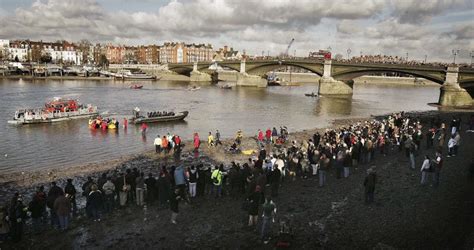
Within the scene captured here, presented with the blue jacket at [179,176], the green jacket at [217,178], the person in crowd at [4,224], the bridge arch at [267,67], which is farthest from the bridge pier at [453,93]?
the person in crowd at [4,224]

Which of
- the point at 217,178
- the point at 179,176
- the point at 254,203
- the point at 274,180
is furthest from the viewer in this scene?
the point at 274,180

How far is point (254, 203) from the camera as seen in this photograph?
1292 cm

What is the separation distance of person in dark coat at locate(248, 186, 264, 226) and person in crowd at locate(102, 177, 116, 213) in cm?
535

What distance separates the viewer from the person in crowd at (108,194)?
Answer: 47.8ft

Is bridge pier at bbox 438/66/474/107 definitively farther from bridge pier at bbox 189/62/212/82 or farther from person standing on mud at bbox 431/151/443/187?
bridge pier at bbox 189/62/212/82

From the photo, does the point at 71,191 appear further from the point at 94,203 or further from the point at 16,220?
the point at 16,220

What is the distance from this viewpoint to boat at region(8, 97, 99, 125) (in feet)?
133

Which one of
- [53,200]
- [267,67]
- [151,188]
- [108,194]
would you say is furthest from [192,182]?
[267,67]

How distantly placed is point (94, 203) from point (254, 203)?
230 inches

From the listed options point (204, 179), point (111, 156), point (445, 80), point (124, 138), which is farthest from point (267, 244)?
point (445, 80)

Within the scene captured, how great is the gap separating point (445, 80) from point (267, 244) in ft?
215

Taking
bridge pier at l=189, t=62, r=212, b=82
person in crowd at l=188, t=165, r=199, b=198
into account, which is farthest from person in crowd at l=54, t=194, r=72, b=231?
bridge pier at l=189, t=62, r=212, b=82

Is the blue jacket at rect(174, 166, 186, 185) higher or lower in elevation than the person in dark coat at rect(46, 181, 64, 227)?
higher

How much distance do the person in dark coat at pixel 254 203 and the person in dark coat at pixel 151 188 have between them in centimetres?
424
